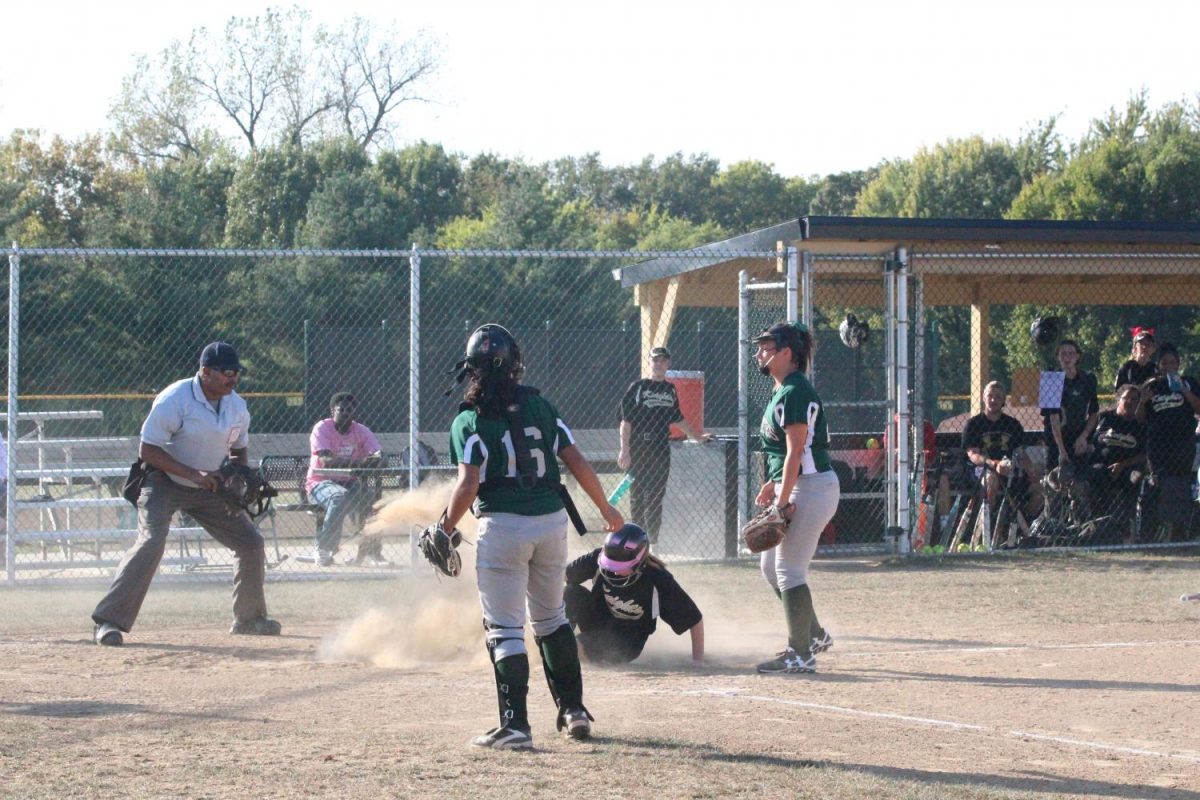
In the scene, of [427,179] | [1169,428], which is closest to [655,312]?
[1169,428]

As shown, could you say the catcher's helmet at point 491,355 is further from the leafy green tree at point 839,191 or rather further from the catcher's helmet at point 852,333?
the leafy green tree at point 839,191

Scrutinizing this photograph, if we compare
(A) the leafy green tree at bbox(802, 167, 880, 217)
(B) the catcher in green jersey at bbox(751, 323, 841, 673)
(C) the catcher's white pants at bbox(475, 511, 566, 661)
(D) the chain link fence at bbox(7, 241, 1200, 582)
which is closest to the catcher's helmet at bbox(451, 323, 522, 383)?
(C) the catcher's white pants at bbox(475, 511, 566, 661)

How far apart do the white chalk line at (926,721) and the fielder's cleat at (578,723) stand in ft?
4.01

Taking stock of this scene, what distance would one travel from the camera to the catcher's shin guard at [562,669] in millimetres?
6051

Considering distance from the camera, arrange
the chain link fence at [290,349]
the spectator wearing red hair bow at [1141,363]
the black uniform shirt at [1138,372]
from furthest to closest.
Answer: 1. the chain link fence at [290,349]
2. the black uniform shirt at [1138,372]
3. the spectator wearing red hair bow at [1141,363]

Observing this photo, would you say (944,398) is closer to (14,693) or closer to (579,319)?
(579,319)

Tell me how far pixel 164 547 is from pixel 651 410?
5286mm

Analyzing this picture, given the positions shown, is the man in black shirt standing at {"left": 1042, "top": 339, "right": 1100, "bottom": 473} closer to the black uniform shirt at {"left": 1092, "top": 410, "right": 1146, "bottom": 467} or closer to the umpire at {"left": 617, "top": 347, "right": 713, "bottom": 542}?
the black uniform shirt at {"left": 1092, "top": 410, "right": 1146, "bottom": 467}

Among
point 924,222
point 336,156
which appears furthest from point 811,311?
point 336,156

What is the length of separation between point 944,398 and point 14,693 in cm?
2176

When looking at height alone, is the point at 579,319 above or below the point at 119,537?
above

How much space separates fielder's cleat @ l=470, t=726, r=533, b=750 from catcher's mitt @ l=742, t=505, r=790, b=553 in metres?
2.07

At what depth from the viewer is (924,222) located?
12891 mm

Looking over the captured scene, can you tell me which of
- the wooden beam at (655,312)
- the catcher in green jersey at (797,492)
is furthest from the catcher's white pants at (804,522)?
the wooden beam at (655,312)
